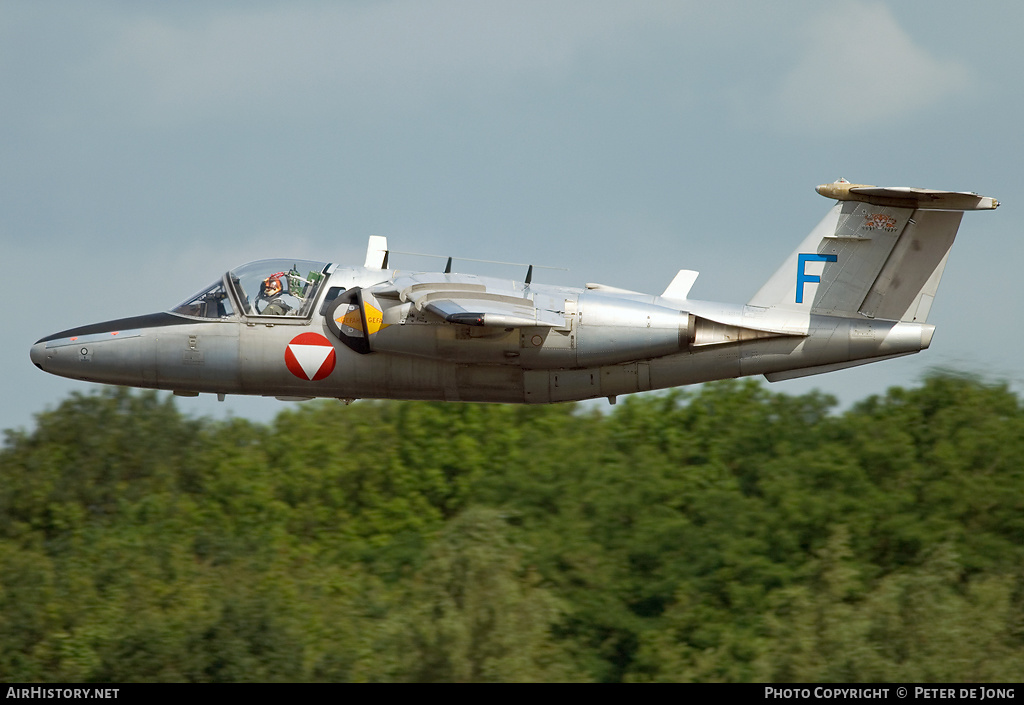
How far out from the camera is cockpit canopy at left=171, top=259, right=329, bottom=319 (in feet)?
62.0

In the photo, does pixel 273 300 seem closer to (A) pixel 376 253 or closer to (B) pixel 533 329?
(A) pixel 376 253

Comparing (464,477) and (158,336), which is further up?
(158,336)

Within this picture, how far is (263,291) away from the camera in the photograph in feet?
62.4

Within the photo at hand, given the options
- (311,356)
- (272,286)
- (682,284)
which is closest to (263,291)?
(272,286)

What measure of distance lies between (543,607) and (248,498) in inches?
612

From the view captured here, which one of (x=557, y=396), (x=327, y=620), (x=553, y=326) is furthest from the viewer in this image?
(x=327, y=620)

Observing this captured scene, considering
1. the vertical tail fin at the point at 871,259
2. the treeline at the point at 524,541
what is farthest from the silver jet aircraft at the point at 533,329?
the treeline at the point at 524,541

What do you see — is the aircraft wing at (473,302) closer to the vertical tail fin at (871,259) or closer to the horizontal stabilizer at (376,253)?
the horizontal stabilizer at (376,253)

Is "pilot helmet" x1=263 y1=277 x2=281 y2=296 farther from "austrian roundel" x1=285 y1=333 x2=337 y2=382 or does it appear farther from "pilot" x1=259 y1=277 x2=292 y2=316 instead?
"austrian roundel" x1=285 y1=333 x2=337 y2=382

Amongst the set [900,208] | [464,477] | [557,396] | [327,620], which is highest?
[900,208]

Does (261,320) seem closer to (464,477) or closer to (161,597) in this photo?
(161,597)

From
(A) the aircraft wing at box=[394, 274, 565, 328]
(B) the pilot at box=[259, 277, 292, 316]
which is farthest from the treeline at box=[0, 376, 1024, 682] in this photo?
(A) the aircraft wing at box=[394, 274, 565, 328]
